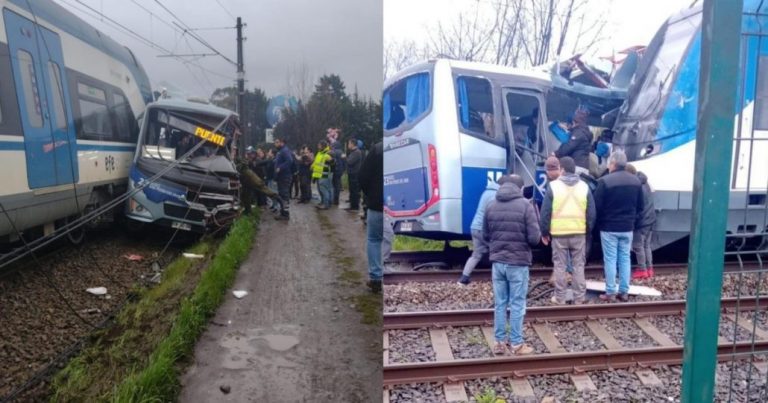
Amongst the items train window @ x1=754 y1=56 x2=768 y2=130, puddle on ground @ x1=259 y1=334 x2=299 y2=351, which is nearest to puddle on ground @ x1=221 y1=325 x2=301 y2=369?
puddle on ground @ x1=259 y1=334 x2=299 y2=351

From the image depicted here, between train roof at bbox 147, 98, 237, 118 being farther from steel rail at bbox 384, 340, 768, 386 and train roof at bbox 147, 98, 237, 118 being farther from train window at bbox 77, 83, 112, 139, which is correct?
steel rail at bbox 384, 340, 768, 386

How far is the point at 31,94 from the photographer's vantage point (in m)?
0.75

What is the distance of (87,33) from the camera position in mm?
840

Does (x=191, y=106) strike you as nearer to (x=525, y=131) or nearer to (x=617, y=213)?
(x=525, y=131)

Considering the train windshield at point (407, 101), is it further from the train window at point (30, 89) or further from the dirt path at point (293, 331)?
the train window at point (30, 89)

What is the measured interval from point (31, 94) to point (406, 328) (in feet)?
8.17

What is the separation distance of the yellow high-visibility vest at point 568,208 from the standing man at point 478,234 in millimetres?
340

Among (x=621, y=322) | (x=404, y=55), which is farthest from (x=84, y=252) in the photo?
(x=621, y=322)

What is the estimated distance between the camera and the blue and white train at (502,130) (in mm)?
2588

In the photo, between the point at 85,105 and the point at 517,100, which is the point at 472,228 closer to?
the point at 517,100

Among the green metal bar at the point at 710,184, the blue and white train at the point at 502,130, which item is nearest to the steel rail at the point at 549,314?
the blue and white train at the point at 502,130

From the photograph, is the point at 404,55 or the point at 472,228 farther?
the point at 472,228

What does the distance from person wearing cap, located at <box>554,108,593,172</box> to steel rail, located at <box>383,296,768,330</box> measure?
92cm

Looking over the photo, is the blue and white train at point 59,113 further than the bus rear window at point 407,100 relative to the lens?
No
